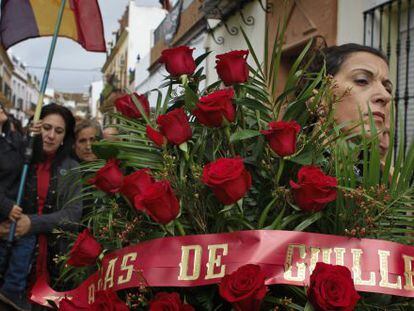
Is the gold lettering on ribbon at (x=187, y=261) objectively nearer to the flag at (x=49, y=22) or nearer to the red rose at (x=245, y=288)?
the red rose at (x=245, y=288)

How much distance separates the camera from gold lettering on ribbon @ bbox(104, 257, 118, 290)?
1.29 meters

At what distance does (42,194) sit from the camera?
369 cm

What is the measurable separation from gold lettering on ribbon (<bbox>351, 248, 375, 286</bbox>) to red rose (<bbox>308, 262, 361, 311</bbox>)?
0.21ft

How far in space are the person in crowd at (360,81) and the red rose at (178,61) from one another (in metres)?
0.52

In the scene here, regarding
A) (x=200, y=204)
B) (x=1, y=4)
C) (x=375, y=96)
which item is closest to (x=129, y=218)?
(x=200, y=204)

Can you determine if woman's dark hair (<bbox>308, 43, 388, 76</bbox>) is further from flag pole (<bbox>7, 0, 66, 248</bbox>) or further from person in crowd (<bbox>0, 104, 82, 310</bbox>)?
flag pole (<bbox>7, 0, 66, 248</bbox>)

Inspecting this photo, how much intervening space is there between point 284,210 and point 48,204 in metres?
2.73

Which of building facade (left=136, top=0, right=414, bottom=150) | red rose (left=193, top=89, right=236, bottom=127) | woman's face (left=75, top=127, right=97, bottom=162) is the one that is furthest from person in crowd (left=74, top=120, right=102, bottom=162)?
red rose (left=193, top=89, right=236, bottom=127)

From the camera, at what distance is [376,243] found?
1169 millimetres

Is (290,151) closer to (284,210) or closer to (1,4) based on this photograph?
(284,210)

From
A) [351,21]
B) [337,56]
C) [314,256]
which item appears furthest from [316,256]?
[351,21]

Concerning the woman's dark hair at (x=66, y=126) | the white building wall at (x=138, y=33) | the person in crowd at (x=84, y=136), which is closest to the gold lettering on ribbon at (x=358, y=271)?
the woman's dark hair at (x=66, y=126)

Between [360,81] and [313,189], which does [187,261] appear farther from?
[360,81]

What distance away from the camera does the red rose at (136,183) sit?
1.21 meters
